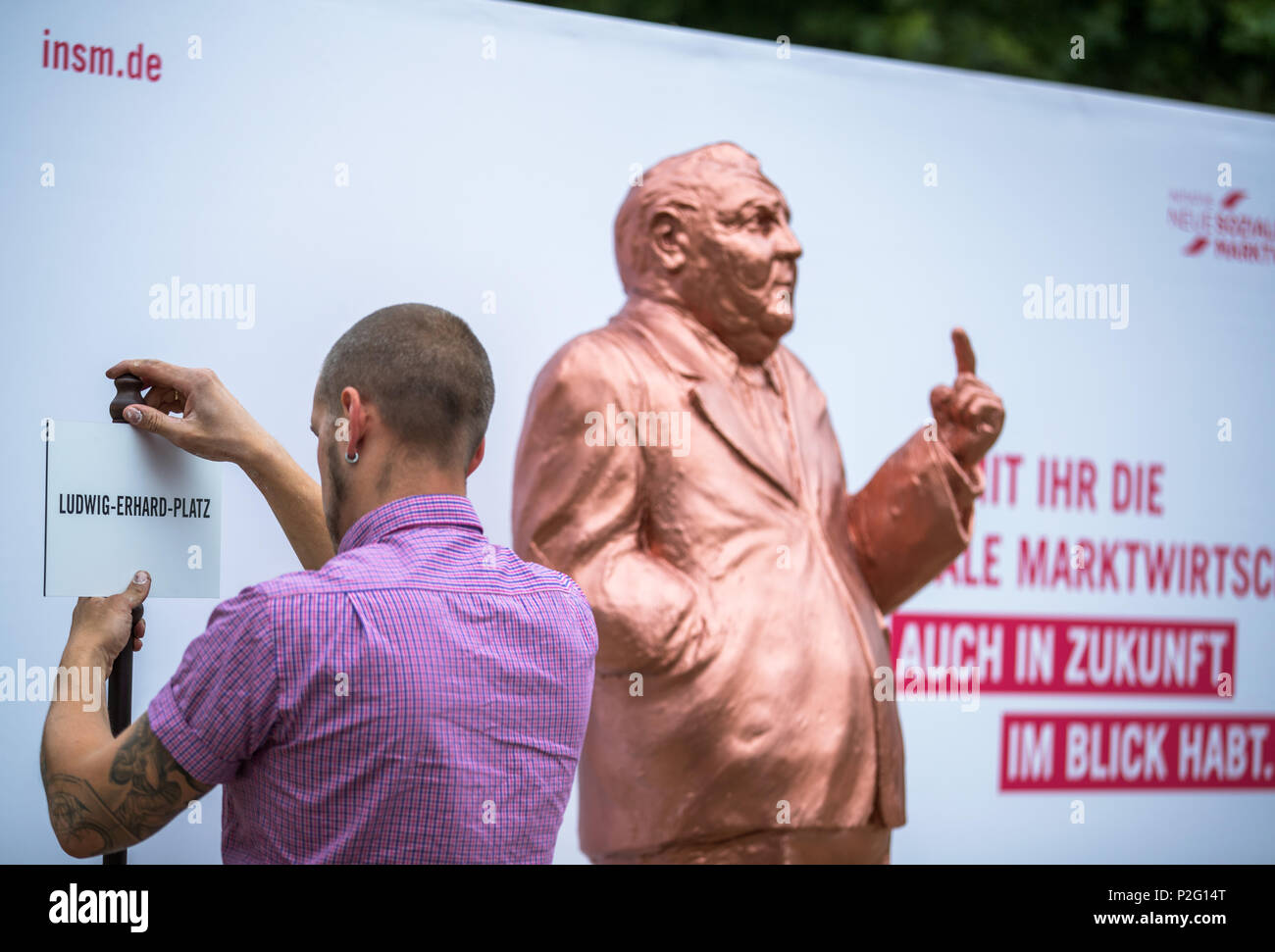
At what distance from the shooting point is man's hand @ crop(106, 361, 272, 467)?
1873 millimetres

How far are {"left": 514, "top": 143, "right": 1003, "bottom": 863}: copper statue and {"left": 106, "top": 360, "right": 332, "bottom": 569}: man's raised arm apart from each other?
3.08 ft

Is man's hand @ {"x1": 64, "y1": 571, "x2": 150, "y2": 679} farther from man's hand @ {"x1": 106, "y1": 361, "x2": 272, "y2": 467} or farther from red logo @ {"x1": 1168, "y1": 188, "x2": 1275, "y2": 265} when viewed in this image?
red logo @ {"x1": 1168, "y1": 188, "x2": 1275, "y2": 265}

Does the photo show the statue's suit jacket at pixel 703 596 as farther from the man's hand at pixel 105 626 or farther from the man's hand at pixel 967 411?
the man's hand at pixel 105 626

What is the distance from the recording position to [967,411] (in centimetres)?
314

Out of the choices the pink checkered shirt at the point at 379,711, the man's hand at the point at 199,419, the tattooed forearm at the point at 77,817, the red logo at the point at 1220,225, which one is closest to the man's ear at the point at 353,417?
the pink checkered shirt at the point at 379,711

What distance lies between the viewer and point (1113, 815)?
3.92 meters

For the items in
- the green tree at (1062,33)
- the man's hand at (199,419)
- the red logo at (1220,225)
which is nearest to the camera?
the man's hand at (199,419)

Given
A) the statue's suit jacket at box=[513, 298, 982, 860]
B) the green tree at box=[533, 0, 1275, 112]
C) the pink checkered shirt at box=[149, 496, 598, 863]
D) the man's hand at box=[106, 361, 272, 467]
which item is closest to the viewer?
the pink checkered shirt at box=[149, 496, 598, 863]

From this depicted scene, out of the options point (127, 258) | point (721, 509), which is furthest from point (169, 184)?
point (721, 509)

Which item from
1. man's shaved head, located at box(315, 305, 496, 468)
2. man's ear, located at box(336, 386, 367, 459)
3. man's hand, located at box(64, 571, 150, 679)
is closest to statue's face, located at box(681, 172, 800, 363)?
man's shaved head, located at box(315, 305, 496, 468)

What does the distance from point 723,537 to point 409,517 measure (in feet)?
4.64

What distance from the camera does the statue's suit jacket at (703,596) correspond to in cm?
289

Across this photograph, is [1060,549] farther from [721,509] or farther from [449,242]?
[449,242]

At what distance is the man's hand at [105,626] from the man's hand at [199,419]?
23 centimetres
